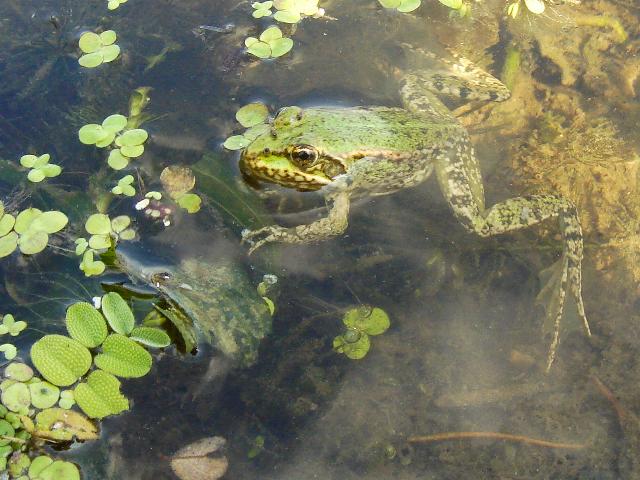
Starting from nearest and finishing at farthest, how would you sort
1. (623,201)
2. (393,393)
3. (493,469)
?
1. (493,469)
2. (393,393)
3. (623,201)

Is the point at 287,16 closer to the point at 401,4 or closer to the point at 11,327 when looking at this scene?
the point at 401,4

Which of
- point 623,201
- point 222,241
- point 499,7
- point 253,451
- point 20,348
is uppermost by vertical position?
point 499,7

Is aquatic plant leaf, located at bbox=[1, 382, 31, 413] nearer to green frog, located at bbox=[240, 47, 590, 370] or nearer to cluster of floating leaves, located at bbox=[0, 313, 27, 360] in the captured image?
cluster of floating leaves, located at bbox=[0, 313, 27, 360]

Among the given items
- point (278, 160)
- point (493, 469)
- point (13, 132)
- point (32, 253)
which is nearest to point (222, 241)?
point (278, 160)

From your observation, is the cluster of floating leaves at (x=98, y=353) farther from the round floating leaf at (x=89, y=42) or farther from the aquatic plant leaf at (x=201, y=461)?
the round floating leaf at (x=89, y=42)

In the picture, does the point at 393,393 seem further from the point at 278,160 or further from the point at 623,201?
the point at 623,201

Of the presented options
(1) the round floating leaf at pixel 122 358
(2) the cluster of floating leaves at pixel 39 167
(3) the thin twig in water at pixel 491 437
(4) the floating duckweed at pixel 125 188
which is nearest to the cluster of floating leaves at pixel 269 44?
(4) the floating duckweed at pixel 125 188
